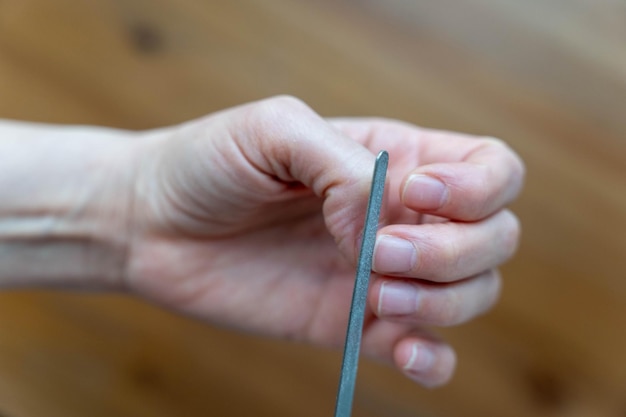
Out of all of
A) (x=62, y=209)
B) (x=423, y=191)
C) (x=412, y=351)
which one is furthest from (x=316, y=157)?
(x=62, y=209)

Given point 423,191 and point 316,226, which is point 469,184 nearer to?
point 423,191

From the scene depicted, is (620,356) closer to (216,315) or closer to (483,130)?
(483,130)

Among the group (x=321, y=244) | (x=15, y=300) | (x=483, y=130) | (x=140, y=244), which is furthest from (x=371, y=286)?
(x=15, y=300)


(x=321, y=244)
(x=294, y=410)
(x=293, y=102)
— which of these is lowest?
(x=294, y=410)

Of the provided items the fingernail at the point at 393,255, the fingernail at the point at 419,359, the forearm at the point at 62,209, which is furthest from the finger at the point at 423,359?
the forearm at the point at 62,209

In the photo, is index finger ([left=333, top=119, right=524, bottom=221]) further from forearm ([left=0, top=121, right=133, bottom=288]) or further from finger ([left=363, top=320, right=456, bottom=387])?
forearm ([left=0, top=121, right=133, bottom=288])

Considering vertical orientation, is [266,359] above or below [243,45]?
below
